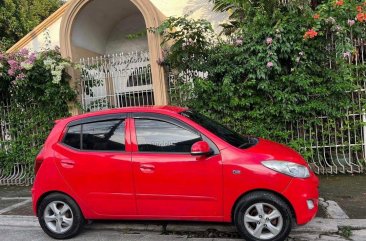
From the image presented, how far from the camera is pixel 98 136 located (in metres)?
5.39

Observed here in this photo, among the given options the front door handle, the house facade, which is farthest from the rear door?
the house facade

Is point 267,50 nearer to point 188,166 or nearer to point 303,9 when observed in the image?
point 303,9

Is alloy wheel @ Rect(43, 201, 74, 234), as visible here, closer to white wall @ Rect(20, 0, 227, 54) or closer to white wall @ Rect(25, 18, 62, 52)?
white wall @ Rect(20, 0, 227, 54)

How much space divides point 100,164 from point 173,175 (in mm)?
1003

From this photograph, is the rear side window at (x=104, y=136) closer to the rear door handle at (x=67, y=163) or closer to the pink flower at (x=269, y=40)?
the rear door handle at (x=67, y=163)

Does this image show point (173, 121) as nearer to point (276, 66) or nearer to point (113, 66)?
point (276, 66)

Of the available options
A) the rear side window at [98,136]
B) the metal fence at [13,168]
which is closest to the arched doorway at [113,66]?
the metal fence at [13,168]

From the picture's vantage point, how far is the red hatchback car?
15.6 feet

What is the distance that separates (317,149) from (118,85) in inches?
187

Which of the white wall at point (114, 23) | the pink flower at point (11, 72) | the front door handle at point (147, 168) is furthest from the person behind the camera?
the white wall at point (114, 23)

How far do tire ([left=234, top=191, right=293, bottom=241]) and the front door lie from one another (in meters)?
0.29

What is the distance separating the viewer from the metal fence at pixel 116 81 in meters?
9.34

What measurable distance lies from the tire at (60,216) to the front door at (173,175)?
3.05 feet

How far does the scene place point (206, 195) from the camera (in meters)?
4.89
